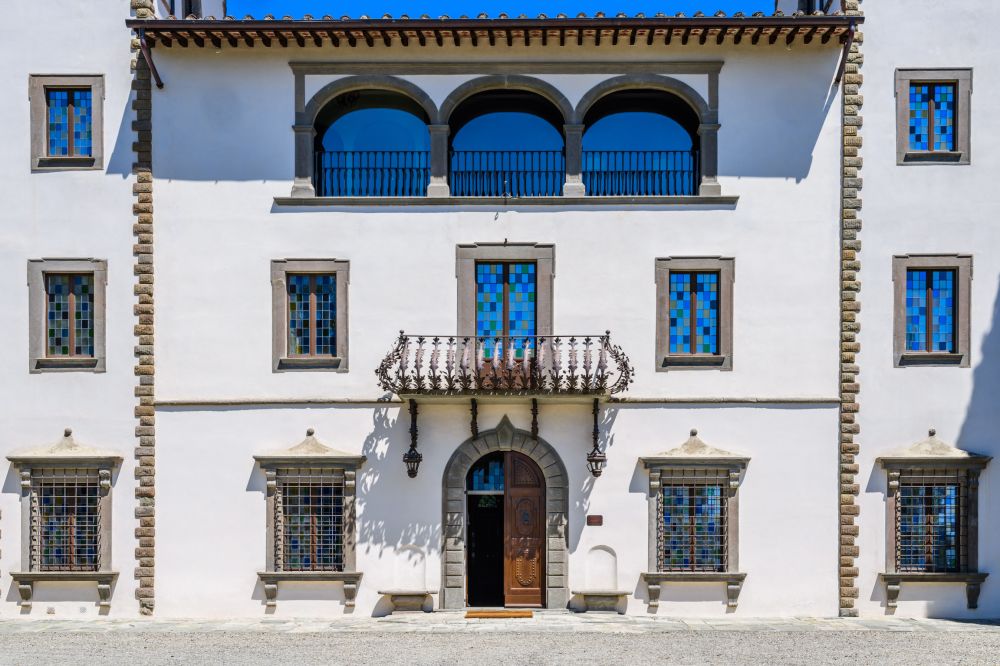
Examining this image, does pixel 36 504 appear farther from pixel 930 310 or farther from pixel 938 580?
pixel 930 310

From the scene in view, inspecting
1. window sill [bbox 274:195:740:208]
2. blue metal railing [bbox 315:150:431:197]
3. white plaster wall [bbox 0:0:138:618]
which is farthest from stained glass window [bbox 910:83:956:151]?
white plaster wall [bbox 0:0:138:618]

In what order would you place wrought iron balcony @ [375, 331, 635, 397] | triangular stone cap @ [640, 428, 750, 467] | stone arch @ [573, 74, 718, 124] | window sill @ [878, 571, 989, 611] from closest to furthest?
wrought iron balcony @ [375, 331, 635, 397] → window sill @ [878, 571, 989, 611] → triangular stone cap @ [640, 428, 750, 467] → stone arch @ [573, 74, 718, 124]

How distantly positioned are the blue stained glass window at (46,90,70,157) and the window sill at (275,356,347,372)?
519cm

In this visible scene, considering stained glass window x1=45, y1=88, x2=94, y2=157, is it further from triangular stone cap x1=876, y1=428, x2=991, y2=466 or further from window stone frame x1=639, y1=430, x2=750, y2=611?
triangular stone cap x1=876, y1=428, x2=991, y2=466

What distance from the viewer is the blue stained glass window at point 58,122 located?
16.5m

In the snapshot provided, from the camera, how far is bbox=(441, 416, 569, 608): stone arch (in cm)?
1619

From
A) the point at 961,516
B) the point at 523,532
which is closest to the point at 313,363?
the point at 523,532

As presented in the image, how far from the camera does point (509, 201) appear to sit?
53.7ft

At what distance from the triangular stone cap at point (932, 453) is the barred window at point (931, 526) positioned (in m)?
0.44

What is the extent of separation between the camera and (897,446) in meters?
16.2

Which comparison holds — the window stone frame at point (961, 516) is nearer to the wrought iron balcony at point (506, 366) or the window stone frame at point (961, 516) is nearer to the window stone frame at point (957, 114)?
the window stone frame at point (957, 114)

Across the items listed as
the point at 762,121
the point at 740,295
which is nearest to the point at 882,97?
the point at 762,121

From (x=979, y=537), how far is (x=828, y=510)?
2.56 meters

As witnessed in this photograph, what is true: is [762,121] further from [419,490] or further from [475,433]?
[419,490]
